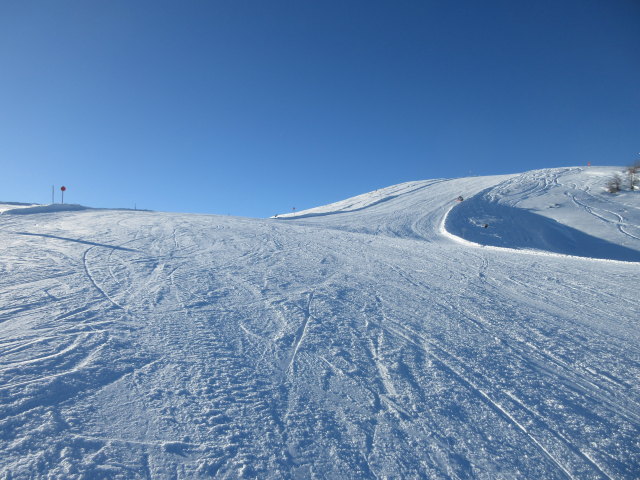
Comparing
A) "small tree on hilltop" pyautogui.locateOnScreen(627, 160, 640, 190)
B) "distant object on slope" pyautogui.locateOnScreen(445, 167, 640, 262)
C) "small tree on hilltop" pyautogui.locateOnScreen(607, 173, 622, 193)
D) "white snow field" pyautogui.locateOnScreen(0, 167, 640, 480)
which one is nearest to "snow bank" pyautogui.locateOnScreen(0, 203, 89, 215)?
"white snow field" pyautogui.locateOnScreen(0, 167, 640, 480)

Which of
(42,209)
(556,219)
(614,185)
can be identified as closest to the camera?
(42,209)

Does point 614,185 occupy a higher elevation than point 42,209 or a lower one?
higher

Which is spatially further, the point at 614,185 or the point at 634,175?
A: the point at 634,175

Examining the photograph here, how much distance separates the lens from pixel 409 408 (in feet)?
12.0

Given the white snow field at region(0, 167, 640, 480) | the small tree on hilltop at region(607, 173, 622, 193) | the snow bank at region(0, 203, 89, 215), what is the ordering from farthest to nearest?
the small tree on hilltop at region(607, 173, 622, 193), the snow bank at region(0, 203, 89, 215), the white snow field at region(0, 167, 640, 480)

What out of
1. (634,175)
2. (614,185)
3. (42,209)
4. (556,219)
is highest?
(634,175)

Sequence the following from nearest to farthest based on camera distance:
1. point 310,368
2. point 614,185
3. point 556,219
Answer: point 310,368 → point 556,219 → point 614,185

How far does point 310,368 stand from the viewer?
14.2ft

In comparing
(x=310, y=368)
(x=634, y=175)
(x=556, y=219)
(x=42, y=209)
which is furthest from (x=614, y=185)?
(x=42, y=209)

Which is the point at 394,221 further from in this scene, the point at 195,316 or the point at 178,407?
the point at 178,407

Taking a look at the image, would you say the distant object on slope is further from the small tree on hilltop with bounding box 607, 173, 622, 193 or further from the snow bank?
the snow bank

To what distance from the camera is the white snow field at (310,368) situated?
2990mm

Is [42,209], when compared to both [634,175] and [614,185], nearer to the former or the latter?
[614,185]

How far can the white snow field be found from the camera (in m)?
2.99
